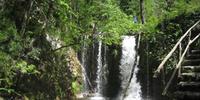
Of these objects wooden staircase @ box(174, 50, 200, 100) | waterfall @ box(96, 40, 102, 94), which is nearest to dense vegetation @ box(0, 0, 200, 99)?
wooden staircase @ box(174, 50, 200, 100)

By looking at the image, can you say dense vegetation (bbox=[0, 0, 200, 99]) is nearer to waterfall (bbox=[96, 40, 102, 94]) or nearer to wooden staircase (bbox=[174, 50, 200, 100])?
wooden staircase (bbox=[174, 50, 200, 100])

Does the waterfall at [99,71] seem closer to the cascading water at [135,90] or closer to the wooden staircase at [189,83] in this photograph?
the cascading water at [135,90]

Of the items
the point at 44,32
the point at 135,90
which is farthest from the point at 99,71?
the point at 44,32

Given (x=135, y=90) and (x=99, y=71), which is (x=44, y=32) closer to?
(x=135, y=90)

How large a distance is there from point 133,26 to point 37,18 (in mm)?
3078

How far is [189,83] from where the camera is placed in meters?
7.66

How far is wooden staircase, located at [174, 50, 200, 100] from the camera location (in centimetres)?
746

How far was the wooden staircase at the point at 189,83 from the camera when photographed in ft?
24.5

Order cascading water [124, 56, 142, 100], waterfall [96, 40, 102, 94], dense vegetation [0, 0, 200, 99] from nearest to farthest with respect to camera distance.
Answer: dense vegetation [0, 0, 200, 99] < cascading water [124, 56, 142, 100] < waterfall [96, 40, 102, 94]

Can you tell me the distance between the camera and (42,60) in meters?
13.9

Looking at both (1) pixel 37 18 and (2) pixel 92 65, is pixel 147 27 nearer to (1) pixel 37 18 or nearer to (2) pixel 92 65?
(1) pixel 37 18

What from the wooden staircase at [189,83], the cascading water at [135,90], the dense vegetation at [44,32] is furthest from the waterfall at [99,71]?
the wooden staircase at [189,83]

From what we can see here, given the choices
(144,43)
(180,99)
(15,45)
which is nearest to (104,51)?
(144,43)

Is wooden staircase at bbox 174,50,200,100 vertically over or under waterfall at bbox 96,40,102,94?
over
